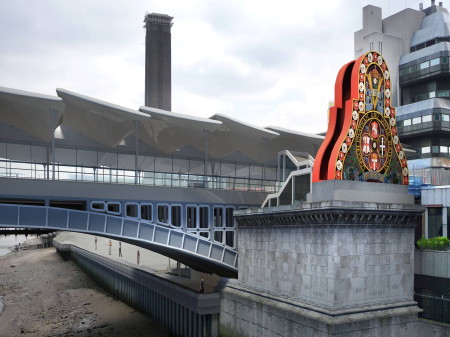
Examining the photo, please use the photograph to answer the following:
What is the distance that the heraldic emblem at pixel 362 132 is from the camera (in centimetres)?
2767

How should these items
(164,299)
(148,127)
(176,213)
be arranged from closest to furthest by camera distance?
(176,213) < (164,299) < (148,127)

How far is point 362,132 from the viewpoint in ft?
93.4

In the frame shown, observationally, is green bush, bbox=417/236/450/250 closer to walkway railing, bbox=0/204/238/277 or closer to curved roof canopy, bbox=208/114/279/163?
walkway railing, bbox=0/204/238/277

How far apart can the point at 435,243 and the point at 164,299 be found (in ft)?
72.2

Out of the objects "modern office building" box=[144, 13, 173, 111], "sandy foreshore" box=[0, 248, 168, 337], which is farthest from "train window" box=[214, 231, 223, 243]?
"modern office building" box=[144, 13, 173, 111]

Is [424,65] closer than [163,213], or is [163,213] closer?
[163,213]

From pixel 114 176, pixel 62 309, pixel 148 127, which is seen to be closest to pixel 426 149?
pixel 148 127

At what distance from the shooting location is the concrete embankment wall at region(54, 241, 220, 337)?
109 ft

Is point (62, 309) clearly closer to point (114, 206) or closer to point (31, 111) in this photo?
point (114, 206)

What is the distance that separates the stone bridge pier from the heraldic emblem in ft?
2.92

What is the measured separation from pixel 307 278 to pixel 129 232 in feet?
40.5

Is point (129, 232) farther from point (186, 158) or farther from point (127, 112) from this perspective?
point (186, 158)

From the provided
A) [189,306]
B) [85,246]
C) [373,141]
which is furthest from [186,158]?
[85,246]

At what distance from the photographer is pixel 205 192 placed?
35969 mm
